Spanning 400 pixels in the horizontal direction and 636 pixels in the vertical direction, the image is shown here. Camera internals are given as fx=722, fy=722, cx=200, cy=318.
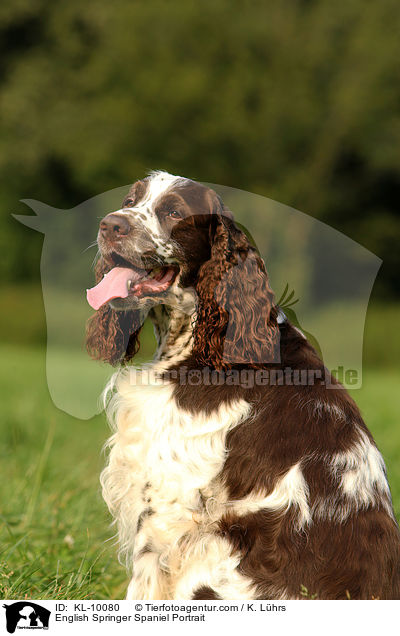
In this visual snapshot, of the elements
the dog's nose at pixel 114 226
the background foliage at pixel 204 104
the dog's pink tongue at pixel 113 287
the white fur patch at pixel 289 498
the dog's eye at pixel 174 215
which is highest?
the background foliage at pixel 204 104

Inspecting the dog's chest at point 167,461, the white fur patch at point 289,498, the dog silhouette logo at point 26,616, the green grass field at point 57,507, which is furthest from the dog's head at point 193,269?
the green grass field at point 57,507

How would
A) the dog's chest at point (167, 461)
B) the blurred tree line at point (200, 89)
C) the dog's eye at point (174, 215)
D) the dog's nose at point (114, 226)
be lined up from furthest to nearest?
the blurred tree line at point (200, 89), the dog's eye at point (174, 215), the dog's nose at point (114, 226), the dog's chest at point (167, 461)

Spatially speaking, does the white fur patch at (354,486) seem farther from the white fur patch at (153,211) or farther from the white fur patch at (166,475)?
the white fur patch at (153,211)

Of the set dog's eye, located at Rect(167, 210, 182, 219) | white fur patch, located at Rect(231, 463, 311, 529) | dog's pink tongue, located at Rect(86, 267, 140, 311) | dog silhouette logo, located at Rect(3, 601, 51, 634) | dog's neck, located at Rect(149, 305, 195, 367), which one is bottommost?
dog silhouette logo, located at Rect(3, 601, 51, 634)

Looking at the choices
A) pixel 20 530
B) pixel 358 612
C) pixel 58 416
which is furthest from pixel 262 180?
pixel 358 612

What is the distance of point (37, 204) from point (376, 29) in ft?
63.7

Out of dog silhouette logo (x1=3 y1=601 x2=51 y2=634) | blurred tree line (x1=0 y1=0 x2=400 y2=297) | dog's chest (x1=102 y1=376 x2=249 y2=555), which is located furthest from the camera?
blurred tree line (x1=0 y1=0 x2=400 y2=297)

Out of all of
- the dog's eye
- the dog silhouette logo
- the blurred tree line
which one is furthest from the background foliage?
the dog silhouette logo

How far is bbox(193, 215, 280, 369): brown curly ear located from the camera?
319 cm

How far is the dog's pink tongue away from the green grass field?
1316 mm

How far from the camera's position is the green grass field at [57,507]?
3676mm

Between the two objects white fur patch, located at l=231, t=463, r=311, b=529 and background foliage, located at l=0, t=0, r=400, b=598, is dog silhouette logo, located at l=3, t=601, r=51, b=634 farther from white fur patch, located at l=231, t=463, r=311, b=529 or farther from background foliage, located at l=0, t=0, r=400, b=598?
background foliage, located at l=0, t=0, r=400, b=598

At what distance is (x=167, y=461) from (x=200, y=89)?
18.3 meters

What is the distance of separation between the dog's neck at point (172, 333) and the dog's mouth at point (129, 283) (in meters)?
0.14
